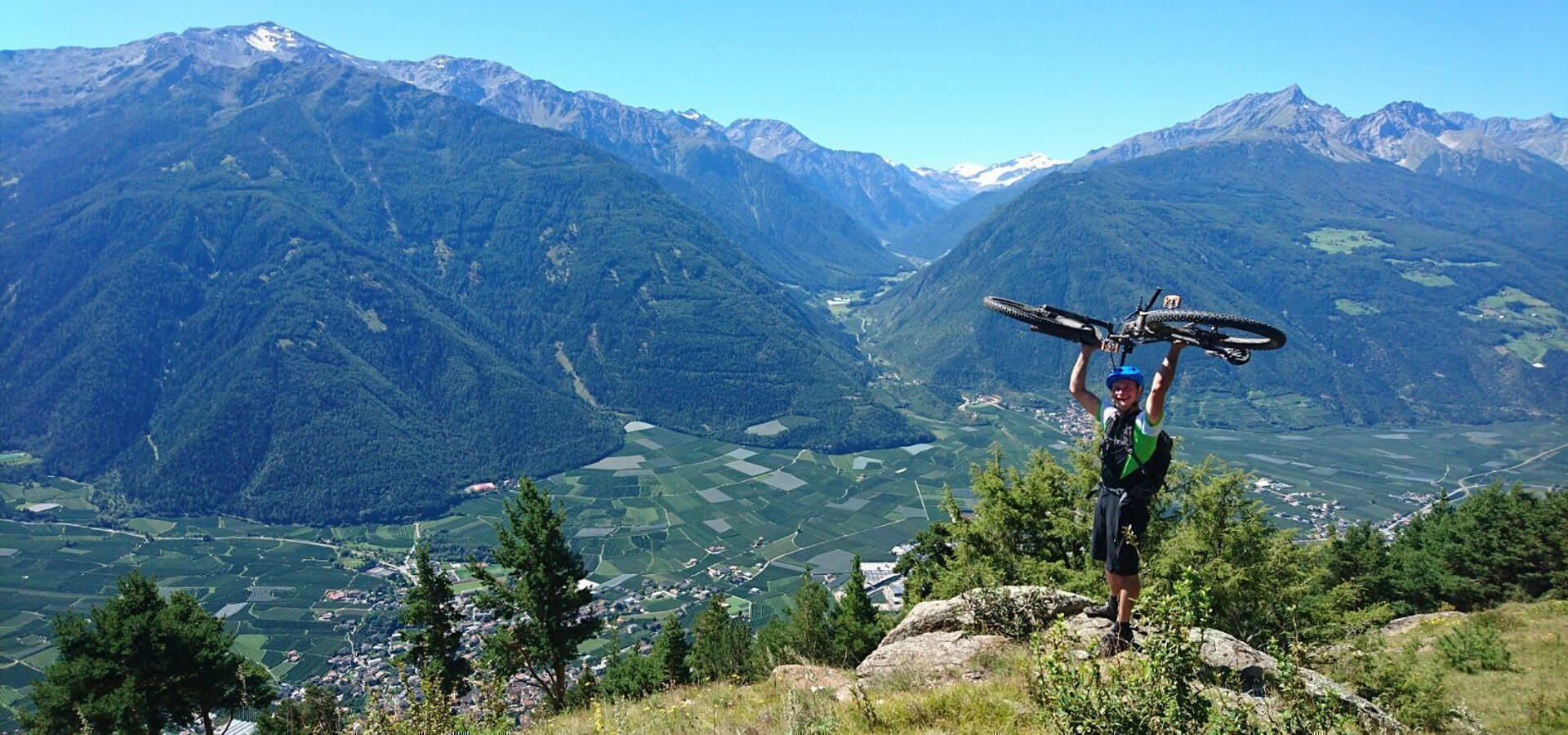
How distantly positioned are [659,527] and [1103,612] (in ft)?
332

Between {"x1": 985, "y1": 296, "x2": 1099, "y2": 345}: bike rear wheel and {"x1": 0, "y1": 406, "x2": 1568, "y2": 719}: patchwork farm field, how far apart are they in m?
70.9

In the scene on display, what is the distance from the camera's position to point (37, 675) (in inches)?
2451

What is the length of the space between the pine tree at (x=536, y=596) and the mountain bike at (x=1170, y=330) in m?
17.2

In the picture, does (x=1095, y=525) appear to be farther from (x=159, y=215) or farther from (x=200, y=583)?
(x=159, y=215)

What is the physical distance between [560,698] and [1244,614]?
62.0 feet

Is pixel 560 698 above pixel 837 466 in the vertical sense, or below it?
above

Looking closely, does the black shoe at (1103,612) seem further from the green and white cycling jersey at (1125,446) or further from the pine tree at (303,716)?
the pine tree at (303,716)

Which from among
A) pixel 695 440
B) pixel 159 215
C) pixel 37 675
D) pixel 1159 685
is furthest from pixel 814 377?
pixel 159 215

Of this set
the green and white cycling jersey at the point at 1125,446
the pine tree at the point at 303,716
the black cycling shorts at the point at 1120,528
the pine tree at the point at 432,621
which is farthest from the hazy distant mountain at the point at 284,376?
the green and white cycling jersey at the point at 1125,446

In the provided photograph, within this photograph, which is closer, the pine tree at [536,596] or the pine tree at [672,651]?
the pine tree at [536,596]

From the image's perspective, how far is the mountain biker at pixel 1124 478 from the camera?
716 centimetres

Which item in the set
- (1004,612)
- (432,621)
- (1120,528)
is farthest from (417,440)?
(1120,528)

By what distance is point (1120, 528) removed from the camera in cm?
736

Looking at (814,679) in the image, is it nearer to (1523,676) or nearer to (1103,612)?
(1103,612)
